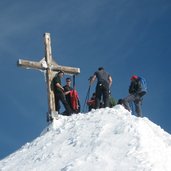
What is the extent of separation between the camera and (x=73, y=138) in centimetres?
1498

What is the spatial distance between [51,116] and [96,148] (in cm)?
430

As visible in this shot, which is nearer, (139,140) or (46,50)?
(139,140)

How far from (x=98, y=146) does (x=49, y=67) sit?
6068mm

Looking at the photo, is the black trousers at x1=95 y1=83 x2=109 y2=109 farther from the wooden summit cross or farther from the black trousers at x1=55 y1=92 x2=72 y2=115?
the wooden summit cross

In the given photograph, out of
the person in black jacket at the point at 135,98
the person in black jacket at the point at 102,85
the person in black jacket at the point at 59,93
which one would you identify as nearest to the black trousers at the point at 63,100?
the person in black jacket at the point at 59,93

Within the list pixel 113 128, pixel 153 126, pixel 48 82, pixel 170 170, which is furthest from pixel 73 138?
pixel 48 82

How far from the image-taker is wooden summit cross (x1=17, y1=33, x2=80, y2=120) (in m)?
18.7

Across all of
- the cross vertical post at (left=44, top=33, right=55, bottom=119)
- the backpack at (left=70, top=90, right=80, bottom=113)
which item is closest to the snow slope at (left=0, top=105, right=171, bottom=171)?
the cross vertical post at (left=44, top=33, right=55, bottom=119)

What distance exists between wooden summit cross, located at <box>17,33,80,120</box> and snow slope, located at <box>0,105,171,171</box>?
5.97 ft

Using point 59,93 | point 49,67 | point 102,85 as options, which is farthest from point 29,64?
point 102,85

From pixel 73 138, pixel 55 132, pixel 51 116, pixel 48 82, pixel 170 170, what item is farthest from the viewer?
pixel 48 82

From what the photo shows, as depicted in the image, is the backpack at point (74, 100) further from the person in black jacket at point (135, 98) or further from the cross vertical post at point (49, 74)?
the person in black jacket at point (135, 98)

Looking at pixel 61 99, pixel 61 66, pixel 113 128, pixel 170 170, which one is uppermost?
pixel 61 66

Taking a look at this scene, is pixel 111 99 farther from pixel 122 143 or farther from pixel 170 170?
pixel 170 170
